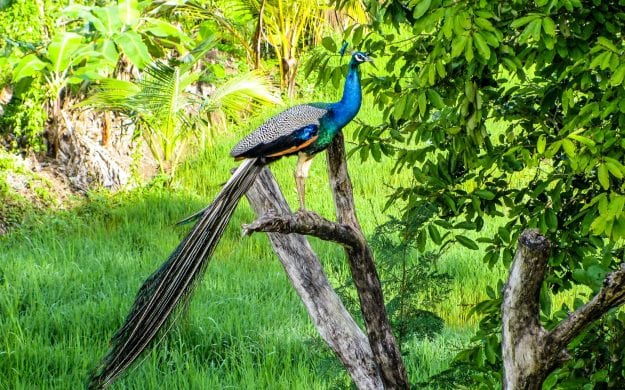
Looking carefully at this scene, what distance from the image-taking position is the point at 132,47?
768cm

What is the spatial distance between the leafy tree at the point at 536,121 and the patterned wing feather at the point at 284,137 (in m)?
0.18

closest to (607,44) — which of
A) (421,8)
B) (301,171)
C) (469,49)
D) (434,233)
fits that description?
(469,49)

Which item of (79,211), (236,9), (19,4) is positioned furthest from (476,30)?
(236,9)

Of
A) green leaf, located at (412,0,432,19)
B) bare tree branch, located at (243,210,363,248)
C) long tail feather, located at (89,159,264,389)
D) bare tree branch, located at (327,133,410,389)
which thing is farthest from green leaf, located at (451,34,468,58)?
long tail feather, located at (89,159,264,389)

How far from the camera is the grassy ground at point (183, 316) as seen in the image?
4797mm

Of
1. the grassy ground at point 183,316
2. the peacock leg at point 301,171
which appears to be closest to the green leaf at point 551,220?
the peacock leg at point 301,171

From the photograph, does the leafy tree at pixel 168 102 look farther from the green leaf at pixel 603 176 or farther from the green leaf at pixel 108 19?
the green leaf at pixel 603 176

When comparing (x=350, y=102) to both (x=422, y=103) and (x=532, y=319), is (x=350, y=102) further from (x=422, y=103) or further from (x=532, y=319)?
(x=532, y=319)

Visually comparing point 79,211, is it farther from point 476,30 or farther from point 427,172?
point 476,30

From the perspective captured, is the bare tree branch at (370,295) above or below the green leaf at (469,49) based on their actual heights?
Answer: below

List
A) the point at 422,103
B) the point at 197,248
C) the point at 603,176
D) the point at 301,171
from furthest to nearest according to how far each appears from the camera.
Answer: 1. the point at 301,171
2. the point at 197,248
3. the point at 422,103
4. the point at 603,176

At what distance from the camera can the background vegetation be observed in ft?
10.1

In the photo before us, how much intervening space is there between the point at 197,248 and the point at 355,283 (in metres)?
0.61

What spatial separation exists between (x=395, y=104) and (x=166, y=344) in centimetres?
236
